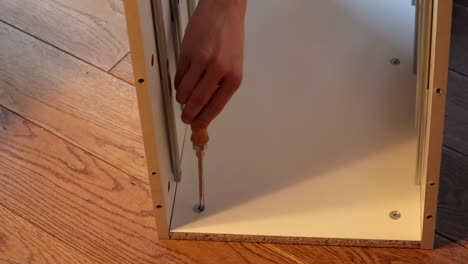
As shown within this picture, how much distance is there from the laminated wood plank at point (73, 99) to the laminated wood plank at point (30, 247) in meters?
0.11

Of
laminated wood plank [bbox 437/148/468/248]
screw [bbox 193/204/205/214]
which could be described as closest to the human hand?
screw [bbox 193/204/205/214]

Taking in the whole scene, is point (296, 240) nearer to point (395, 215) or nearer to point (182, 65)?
point (395, 215)

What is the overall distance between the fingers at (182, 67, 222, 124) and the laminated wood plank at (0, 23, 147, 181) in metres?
0.18

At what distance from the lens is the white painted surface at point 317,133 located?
744 mm

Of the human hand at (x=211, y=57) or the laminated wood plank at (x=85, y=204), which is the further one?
the laminated wood plank at (x=85, y=204)

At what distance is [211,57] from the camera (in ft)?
2.06

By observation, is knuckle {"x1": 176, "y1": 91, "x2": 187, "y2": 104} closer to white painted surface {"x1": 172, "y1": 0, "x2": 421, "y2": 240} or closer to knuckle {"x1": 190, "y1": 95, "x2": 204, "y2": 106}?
knuckle {"x1": 190, "y1": 95, "x2": 204, "y2": 106}

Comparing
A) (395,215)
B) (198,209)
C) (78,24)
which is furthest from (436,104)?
(78,24)

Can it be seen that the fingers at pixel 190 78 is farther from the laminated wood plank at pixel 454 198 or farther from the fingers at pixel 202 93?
the laminated wood plank at pixel 454 198

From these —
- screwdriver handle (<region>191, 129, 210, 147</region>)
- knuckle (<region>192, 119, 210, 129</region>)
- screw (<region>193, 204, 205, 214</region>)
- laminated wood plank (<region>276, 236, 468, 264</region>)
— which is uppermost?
knuckle (<region>192, 119, 210, 129</region>)

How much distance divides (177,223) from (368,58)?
321 mm

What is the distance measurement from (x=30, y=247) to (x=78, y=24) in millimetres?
348

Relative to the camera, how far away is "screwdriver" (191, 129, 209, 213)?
699 millimetres

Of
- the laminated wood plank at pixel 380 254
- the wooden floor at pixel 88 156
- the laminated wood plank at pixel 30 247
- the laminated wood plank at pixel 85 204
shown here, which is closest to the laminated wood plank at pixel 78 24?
the wooden floor at pixel 88 156
